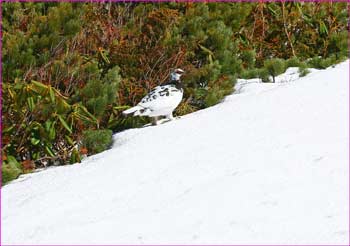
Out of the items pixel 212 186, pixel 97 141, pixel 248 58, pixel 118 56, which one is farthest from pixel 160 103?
pixel 248 58

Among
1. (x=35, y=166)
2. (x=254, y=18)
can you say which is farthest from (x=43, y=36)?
(x=254, y=18)

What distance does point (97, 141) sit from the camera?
15.6 ft

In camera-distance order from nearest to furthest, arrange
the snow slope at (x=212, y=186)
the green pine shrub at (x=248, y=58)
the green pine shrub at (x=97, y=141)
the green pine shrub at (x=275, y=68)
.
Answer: the snow slope at (x=212, y=186)
the green pine shrub at (x=97, y=141)
the green pine shrub at (x=275, y=68)
the green pine shrub at (x=248, y=58)

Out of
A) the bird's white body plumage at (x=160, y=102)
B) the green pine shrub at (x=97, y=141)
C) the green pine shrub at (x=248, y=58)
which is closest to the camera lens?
the green pine shrub at (x=97, y=141)

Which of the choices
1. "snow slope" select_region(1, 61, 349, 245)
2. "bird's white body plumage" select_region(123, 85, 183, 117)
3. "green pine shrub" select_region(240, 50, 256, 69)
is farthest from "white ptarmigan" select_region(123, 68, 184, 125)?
"green pine shrub" select_region(240, 50, 256, 69)

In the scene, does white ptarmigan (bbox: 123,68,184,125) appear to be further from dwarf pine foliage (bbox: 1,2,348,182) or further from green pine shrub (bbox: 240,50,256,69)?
green pine shrub (bbox: 240,50,256,69)

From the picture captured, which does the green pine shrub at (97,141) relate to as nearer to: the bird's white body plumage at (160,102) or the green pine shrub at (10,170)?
the bird's white body plumage at (160,102)

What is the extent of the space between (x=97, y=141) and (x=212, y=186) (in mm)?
1683

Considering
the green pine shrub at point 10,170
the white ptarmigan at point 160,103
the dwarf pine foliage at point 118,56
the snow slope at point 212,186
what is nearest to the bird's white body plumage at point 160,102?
the white ptarmigan at point 160,103

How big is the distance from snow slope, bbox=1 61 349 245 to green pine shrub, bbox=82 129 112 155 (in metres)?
0.15

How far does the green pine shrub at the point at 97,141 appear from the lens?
15.6 ft

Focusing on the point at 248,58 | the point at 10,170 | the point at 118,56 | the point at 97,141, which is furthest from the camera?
the point at 248,58

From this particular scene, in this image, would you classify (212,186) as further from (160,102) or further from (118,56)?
(118,56)

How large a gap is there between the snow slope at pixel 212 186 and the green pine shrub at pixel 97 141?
5.7 inches
